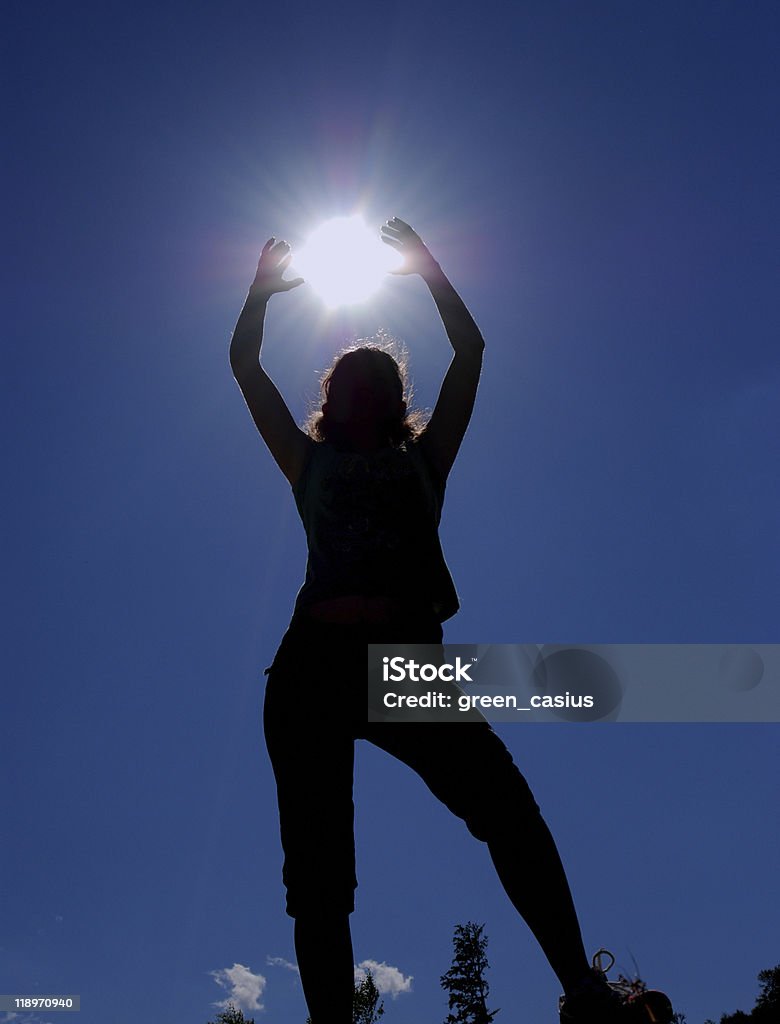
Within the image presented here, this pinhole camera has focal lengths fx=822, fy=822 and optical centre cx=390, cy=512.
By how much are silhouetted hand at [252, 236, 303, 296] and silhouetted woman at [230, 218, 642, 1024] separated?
215mm

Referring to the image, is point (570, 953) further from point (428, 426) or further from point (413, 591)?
point (428, 426)

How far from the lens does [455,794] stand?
2.79 metres

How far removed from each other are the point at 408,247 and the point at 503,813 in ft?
8.63

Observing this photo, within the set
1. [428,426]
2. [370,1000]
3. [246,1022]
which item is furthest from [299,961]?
[246,1022]

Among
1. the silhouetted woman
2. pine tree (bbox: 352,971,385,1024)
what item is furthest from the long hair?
pine tree (bbox: 352,971,385,1024)

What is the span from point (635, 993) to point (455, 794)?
2.53 ft

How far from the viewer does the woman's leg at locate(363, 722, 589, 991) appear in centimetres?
256

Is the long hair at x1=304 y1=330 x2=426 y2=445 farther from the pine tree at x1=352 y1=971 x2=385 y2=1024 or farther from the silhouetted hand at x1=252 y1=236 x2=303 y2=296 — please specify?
the pine tree at x1=352 y1=971 x2=385 y2=1024

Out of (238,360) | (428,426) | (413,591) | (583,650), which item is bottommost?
(413,591)

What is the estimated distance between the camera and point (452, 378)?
3.55m

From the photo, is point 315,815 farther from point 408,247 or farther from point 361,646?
point 408,247

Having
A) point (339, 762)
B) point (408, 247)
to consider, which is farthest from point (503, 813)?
point (408, 247)

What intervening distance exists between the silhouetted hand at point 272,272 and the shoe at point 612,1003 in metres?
3.14

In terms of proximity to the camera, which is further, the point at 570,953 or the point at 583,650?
the point at 583,650
